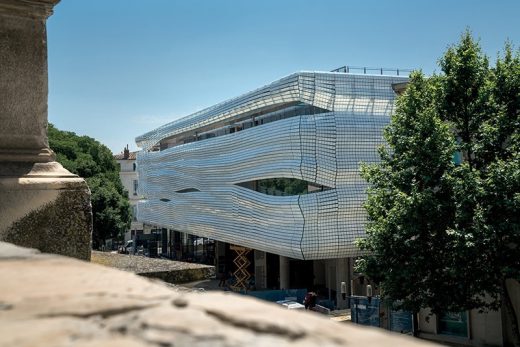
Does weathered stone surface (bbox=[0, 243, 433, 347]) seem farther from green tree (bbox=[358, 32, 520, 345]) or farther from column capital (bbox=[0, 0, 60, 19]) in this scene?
green tree (bbox=[358, 32, 520, 345])

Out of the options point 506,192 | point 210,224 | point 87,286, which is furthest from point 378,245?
point 210,224

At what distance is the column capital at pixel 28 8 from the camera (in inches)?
156

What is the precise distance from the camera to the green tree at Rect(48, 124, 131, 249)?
44625 millimetres

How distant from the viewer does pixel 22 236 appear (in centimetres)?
376

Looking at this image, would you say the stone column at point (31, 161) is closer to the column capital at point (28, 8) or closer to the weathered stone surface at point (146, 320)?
the column capital at point (28, 8)

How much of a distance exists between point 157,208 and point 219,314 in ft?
151

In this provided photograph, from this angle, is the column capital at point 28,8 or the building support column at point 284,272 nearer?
the column capital at point 28,8

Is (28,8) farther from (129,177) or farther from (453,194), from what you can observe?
(129,177)

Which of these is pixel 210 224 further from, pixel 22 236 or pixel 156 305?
pixel 156 305

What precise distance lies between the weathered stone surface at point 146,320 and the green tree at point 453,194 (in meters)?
11.5

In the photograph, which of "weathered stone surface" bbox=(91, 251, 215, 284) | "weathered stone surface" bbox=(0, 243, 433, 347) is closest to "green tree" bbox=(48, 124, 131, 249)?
"weathered stone surface" bbox=(91, 251, 215, 284)

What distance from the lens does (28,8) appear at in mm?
4043

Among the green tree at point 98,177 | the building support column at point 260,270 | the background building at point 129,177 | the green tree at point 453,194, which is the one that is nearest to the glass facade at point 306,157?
the building support column at point 260,270

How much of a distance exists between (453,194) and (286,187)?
16.7 metres
